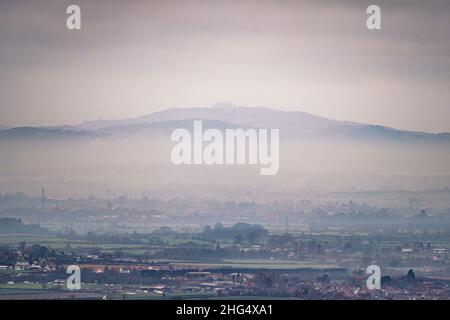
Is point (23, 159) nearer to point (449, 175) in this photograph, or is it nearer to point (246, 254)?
point (246, 254)

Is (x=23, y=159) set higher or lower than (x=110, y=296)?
higher

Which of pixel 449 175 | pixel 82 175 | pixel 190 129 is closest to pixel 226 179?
pixel 190 129

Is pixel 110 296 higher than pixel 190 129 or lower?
lower

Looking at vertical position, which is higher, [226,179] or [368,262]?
[226,179]

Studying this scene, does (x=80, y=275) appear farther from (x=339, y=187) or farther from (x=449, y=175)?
(x=449, y=175)

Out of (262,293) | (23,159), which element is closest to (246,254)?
(262,293)

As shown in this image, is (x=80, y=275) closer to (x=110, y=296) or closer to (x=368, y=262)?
(x=110, y=296)
